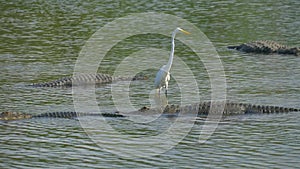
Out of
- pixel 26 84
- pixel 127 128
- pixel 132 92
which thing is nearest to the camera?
pixel 127 128

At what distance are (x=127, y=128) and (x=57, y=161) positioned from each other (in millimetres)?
2289

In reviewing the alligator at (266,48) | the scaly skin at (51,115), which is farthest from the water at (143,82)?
the alligator at (266,48)

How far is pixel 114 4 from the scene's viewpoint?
34.1m

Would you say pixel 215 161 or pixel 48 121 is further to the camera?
pixel 48 121

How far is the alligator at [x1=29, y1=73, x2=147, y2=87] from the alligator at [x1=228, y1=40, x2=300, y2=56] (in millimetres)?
4903

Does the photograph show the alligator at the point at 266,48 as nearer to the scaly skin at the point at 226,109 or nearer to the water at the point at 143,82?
the water at the point at 143,82

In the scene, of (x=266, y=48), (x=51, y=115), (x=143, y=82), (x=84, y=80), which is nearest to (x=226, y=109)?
(x=51, y=115)

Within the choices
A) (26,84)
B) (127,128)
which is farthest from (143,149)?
(26,84)

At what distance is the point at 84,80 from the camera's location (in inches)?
753

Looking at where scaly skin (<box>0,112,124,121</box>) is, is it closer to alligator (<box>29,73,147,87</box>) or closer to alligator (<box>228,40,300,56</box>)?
alligator (<box>29,73,147,87</box>)

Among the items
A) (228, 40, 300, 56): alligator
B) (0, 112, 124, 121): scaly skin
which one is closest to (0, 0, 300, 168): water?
(0, 112, 124, 121): scaly skin

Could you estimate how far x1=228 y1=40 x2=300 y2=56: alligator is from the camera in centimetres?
2264

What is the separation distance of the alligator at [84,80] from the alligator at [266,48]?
193 inches

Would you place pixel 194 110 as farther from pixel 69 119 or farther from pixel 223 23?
pixel 223 23
